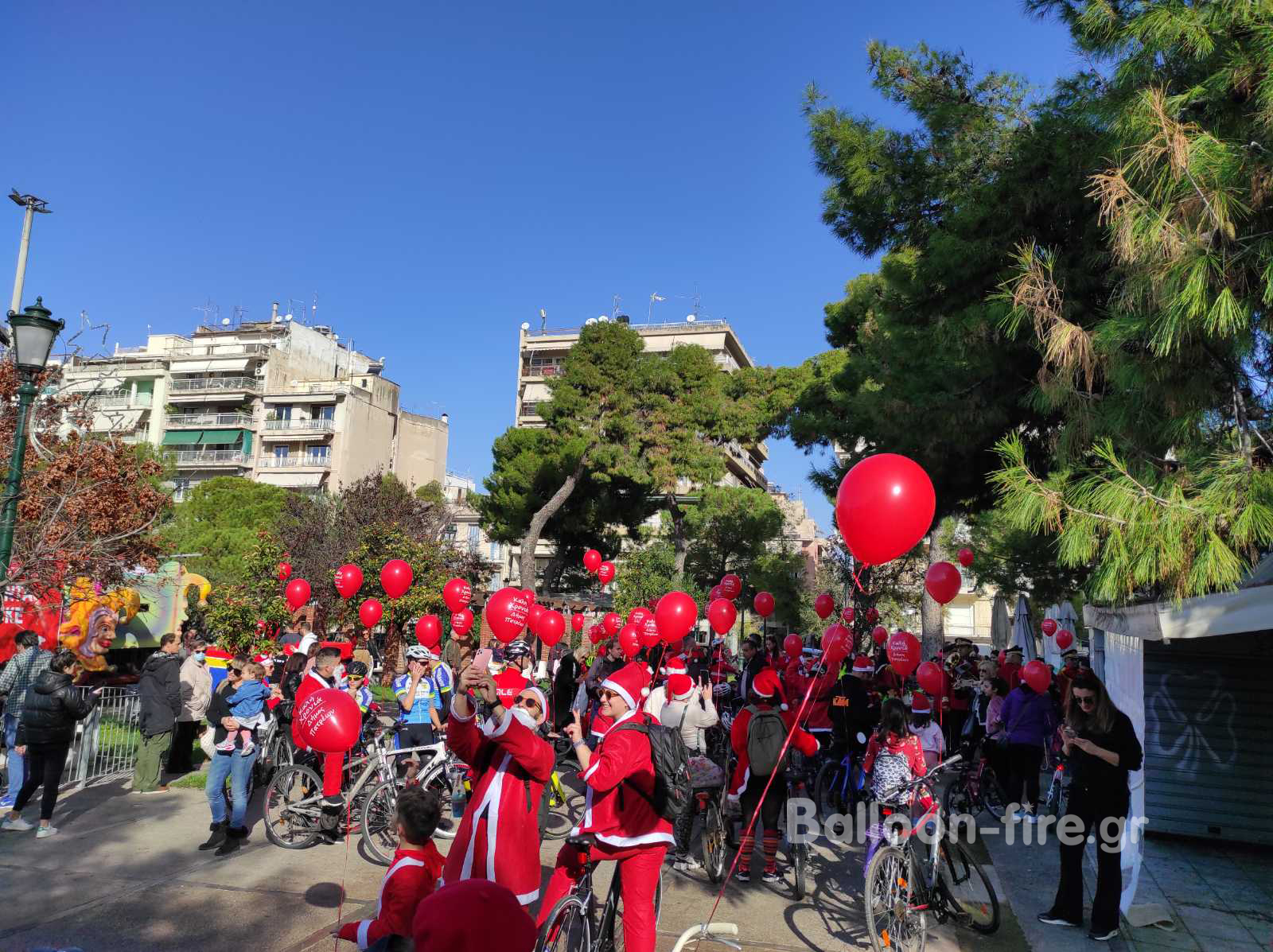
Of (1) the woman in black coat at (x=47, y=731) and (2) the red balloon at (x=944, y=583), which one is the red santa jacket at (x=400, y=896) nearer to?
(1) the woman in black coat at (x=47, y=731)

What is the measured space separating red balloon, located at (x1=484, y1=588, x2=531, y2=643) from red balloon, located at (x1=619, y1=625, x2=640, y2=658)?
2.89m

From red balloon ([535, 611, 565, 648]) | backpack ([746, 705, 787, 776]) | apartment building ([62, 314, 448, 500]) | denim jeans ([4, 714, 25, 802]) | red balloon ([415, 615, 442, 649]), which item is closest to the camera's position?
backpack ([746, 705, 787, 776])

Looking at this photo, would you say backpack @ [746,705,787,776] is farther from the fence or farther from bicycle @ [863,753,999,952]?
the fence

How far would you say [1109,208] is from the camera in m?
5.82

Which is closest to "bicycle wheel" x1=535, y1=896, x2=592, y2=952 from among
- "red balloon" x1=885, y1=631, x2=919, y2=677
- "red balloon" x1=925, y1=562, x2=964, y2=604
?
"red balloon" x1=885, y1=631, x2=919, y2=677

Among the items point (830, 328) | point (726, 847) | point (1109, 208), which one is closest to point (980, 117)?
point (1109, 208)

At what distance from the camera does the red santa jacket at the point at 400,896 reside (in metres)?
3.06

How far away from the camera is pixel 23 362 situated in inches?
273

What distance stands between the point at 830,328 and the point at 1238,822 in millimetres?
19073

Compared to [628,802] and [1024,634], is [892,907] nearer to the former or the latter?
[628,802]

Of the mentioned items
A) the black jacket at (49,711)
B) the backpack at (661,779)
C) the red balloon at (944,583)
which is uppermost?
the red balloon at (944,583)

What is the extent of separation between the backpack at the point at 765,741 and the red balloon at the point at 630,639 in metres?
4.29

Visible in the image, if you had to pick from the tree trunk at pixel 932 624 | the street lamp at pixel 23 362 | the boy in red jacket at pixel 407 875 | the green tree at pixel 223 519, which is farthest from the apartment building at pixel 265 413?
the boy in red jacket at pixel 407 875

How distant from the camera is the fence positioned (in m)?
9.26
